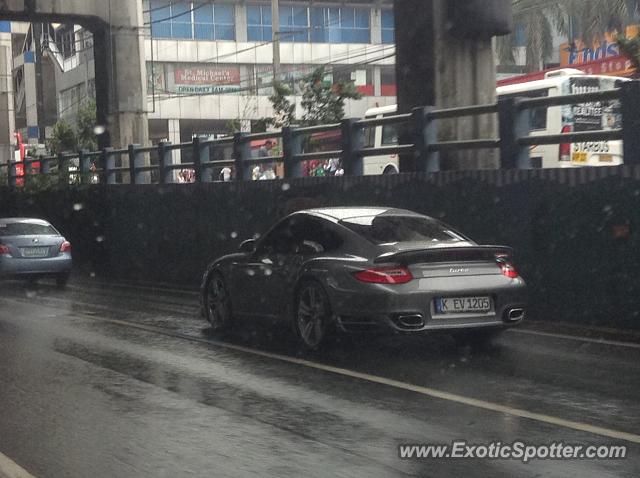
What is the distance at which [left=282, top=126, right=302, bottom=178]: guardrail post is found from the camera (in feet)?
62.2

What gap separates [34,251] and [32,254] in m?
0.08

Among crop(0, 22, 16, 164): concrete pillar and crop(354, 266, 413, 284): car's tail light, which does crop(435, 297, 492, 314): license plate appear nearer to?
crop(354, 266, 413, 284): car's tail light

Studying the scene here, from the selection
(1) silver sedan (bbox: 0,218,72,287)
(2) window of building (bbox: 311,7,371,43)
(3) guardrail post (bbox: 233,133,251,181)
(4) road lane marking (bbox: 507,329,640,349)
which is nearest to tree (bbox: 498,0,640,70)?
(2) window of building (bbox: 311,7,371,43)

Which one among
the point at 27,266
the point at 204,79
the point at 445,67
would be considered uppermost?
the point at 204,79

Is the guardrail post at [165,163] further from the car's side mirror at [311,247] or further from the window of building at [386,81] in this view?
the window of building at [386,81]

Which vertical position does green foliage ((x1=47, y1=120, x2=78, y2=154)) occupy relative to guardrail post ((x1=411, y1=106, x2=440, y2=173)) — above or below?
above

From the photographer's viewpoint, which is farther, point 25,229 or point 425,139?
point 25,229

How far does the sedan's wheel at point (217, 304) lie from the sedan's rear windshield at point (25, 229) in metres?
9.88

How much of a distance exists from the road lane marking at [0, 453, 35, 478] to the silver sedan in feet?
50.3

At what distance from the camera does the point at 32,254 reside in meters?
21.7

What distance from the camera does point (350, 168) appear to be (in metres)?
17.5

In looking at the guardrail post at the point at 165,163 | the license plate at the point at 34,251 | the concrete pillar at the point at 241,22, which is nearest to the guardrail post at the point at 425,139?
the guardrail post at the point at 165,163

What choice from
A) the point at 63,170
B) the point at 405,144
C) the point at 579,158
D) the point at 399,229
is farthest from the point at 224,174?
the point at 399,229

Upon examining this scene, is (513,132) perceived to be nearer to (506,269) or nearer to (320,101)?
(506,269)
